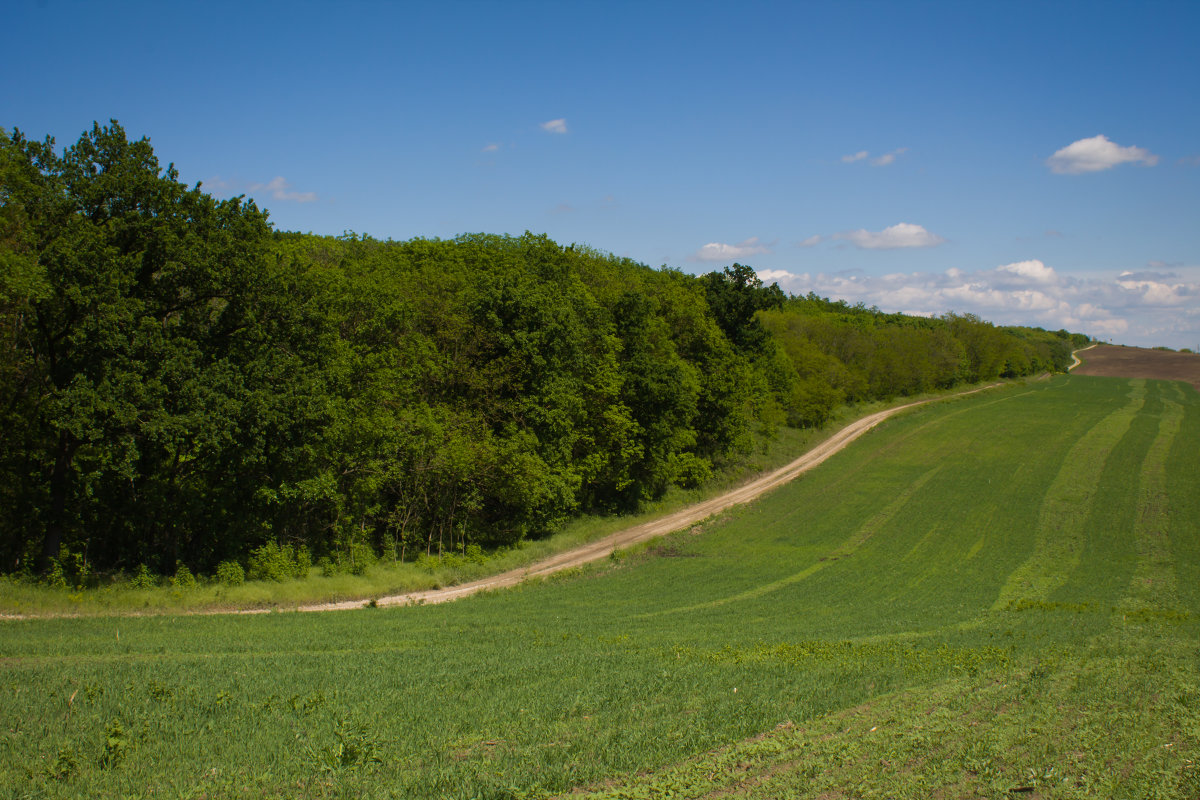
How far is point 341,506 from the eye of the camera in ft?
102

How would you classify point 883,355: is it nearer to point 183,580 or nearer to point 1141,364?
point 1141,364

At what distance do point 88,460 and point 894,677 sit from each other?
26957mm

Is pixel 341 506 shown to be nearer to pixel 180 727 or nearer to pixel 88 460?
pixel 88 460

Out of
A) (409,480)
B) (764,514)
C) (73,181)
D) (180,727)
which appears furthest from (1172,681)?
(764,514)

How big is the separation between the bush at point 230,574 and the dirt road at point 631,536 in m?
3.20

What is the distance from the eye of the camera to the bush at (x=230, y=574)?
26.9m

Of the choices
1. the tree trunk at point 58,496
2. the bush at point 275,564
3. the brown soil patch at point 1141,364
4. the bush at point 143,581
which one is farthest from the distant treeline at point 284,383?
the brown soil patch at point 1141,364

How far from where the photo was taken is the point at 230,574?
27.0 meters

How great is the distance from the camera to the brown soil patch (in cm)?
12038

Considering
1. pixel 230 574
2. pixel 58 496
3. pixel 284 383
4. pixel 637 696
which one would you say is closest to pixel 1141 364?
pixel 284 383

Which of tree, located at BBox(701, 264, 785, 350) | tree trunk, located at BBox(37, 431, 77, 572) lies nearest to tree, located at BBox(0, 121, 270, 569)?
tree trunk, located at BBox(37, 431, 77, 572)

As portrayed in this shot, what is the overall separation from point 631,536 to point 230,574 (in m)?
22.3

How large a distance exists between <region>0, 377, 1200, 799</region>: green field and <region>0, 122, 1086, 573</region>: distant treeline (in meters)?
7.73

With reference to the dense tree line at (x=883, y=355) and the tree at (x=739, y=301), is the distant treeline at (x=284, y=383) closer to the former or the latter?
the tree at (x=739, y=301)
